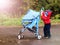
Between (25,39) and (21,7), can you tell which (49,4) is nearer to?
(21,7)

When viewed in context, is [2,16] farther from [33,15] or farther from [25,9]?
[33,15]

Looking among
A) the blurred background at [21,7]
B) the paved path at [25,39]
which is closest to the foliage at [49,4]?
the blurred background at [21,7]

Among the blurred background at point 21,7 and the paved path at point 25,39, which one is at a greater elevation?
the blurred background at point 21,7

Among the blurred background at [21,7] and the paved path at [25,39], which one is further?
the blurred background at [21,7]

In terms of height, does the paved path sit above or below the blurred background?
below

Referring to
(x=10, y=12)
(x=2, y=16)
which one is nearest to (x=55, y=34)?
(x=2, y=16)

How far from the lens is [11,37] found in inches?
572

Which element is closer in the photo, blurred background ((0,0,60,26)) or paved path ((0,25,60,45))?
paved path ((0,25,60,45))

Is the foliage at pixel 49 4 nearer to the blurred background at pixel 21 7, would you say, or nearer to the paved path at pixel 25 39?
the blurred background at pixel 21 7

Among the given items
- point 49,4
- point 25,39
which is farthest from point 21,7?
point 25,39

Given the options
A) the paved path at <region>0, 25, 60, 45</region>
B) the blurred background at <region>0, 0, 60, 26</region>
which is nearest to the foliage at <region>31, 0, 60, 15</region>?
the blurred background at <region>0, 0, 60, 26</region>

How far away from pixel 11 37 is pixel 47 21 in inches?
70.7

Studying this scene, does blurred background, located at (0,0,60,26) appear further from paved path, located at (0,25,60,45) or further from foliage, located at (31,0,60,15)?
paved path, located at (0,25,60,45)

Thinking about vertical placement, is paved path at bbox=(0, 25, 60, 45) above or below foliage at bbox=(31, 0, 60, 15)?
below
